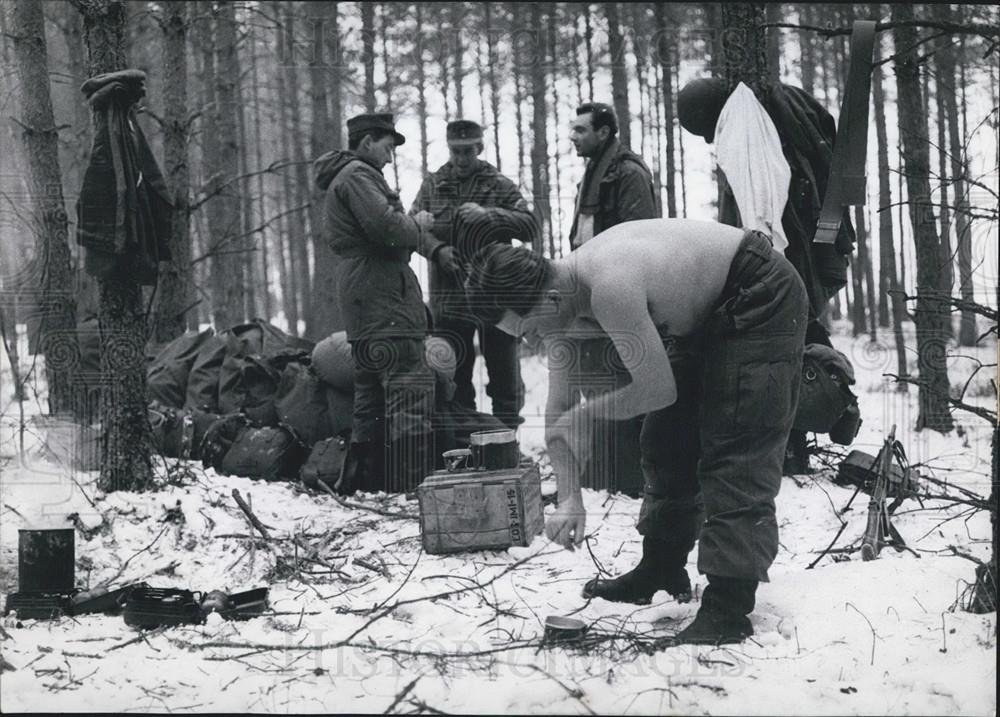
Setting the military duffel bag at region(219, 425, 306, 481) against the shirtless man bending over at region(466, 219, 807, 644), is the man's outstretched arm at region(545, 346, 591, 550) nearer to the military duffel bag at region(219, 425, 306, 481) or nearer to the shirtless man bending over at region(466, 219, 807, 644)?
the shirtless man bending over at region(466, 219, 807, 644)

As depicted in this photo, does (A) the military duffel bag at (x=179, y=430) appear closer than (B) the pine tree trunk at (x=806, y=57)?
Answer: Yes

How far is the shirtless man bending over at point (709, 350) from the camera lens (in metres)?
2.98

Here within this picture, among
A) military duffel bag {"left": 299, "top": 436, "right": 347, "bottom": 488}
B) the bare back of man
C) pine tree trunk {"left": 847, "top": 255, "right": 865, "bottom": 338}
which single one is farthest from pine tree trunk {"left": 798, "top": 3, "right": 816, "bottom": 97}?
the bare back of man

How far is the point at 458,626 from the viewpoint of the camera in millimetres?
3289

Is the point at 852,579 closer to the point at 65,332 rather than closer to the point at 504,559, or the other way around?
the point at 504,559

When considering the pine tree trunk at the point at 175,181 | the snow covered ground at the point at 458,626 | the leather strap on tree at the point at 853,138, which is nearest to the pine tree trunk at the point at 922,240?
the snow covered ground at the point at 458,626

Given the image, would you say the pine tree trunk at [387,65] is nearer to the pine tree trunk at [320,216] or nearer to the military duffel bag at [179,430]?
the pine tree trunk at [320,216]

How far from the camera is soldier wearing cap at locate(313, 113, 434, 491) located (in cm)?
519

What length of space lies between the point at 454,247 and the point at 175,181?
3.10m

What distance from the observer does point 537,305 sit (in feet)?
10.1

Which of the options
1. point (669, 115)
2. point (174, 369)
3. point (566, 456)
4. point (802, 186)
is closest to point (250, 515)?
point (566, 456)

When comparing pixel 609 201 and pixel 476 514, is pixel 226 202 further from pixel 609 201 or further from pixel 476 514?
pixel 476 514

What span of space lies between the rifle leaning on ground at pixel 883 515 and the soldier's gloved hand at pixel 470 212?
2213 mm

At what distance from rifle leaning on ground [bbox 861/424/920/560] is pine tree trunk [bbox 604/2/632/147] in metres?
6.66
